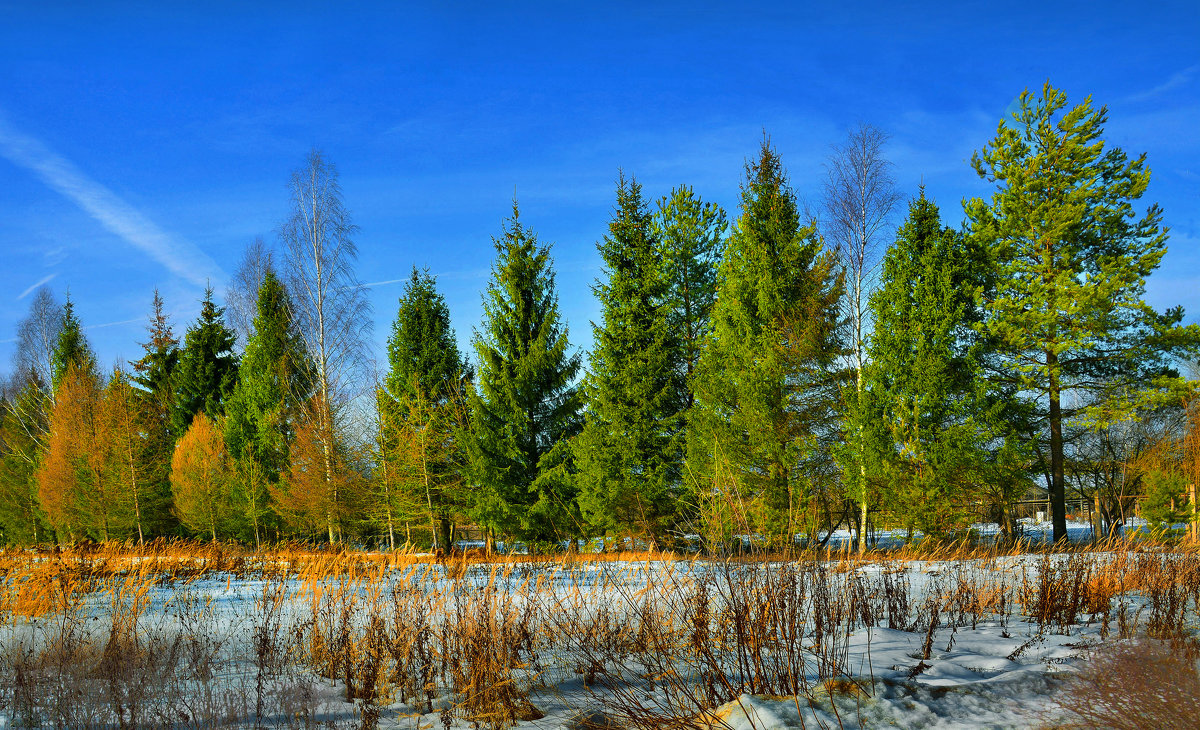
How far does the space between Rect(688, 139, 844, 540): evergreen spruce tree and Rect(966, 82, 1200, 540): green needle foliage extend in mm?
4274

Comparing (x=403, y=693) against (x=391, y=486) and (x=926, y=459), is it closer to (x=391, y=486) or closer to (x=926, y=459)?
(x=926, y=459)

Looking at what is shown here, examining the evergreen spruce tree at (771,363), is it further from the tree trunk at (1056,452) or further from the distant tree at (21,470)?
the distant tree at (21,470)

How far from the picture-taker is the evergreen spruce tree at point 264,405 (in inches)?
972

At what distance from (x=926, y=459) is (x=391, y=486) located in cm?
1442

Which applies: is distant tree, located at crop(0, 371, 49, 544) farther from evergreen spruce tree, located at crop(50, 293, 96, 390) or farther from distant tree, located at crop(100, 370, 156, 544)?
distant tree, located at crop(100, 370, 156, 544)

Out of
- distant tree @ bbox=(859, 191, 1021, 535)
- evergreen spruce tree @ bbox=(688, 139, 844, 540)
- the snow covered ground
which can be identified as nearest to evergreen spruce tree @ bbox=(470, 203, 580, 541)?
evergreen spruce tree @ bbox=(688, 139, 844, 540)

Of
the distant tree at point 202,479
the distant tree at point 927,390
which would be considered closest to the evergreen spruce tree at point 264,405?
the distant tree at point 202,479

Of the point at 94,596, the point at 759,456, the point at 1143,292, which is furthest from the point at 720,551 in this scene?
the point at 1143,292

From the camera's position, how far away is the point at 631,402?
17.5m

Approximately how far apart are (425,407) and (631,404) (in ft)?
19.7

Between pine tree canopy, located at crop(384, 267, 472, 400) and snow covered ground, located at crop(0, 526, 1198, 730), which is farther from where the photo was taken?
pine tree canopy, located at crop(384, 267, 472, 400)

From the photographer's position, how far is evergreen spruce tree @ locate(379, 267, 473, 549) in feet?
62.2

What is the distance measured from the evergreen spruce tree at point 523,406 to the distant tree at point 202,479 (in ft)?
38.6

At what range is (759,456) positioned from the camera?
15.6m
